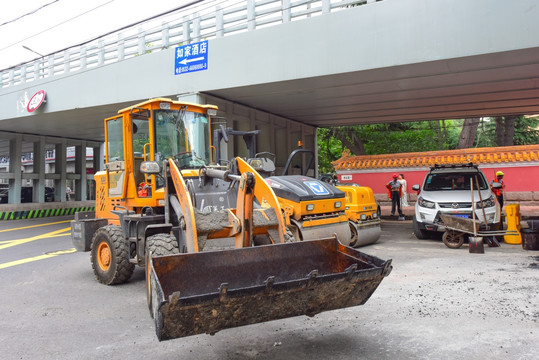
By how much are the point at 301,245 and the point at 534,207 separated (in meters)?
17.1

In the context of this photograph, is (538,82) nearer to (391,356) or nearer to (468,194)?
(468,194)

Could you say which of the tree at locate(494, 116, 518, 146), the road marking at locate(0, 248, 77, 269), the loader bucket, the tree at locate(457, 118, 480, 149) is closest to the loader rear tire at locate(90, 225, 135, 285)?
the loader bucket

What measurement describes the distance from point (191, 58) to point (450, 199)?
8453 millimetres

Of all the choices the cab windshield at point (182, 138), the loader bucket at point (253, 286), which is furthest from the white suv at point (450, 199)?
the loader bucket at point (253, 286)

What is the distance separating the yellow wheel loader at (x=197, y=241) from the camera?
3.74 m

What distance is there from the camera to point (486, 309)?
5.61 metres

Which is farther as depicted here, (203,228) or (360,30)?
(360,30)

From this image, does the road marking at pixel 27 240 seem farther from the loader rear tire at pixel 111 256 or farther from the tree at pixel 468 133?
the tree at pixel 468 133

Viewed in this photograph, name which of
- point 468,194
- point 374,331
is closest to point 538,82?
point 468,194

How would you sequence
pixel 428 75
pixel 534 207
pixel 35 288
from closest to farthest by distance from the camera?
pixel 35 288, pixel 428 75, pixel 534 207

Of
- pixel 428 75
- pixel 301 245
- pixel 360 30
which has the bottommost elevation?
pixel 301 245

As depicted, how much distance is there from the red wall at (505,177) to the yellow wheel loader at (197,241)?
1473cm

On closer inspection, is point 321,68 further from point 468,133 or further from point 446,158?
point 468,133

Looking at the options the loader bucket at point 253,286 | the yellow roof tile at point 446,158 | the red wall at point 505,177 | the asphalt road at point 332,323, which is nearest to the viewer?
the loader bucket at point 253,286
